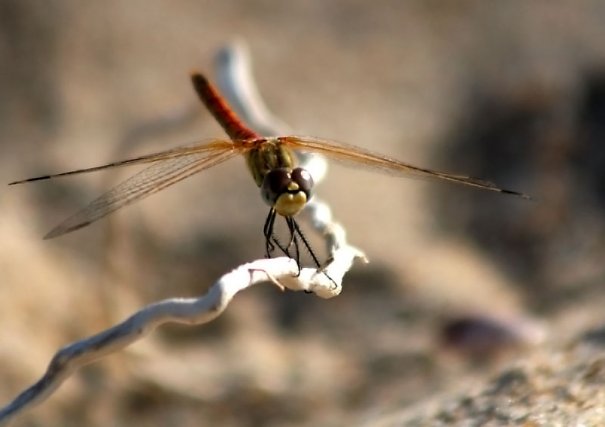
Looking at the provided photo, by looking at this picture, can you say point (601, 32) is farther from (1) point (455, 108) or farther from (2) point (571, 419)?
(2) point (571, 419)

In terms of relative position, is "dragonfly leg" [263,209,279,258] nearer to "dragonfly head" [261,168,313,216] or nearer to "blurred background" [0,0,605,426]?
"dragonfly head" [261,168,313,216]

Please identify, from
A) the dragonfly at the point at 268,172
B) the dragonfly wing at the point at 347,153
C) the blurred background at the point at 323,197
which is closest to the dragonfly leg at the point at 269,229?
the dragonfly at the point at 268,172

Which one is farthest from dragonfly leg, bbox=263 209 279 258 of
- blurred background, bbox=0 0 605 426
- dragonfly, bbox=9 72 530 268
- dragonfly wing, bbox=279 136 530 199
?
blurred background, bbox=0 0 605 426

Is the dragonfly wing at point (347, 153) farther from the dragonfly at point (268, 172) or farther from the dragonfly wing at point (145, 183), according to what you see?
the dragonfly wing at point (145, 183)

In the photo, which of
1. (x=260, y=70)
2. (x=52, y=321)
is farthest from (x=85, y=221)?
(x=260, y=70)

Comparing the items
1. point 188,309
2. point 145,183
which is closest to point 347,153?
point 145,183

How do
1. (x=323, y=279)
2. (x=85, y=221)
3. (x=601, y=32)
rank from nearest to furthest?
(x=323, y=279) → (x=85, y=221) → (x=601, y=32)
